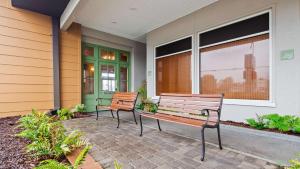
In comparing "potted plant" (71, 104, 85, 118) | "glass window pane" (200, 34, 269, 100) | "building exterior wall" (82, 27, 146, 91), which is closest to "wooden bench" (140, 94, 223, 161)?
"glass window pane" (200, 34, 269, 100)

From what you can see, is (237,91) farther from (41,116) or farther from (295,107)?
(41,116)

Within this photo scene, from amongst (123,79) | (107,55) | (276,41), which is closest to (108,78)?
(123,79)

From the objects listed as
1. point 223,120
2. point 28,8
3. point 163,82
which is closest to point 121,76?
point 163,82

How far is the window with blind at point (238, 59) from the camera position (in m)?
3.55

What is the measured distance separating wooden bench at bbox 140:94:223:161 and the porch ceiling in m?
2.81

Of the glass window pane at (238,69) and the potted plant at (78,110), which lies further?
the potted plant at (78,110)

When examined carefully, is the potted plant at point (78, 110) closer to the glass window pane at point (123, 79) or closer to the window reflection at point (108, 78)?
the window reflection at point (108, 78)

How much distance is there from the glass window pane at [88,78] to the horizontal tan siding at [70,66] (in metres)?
0.45

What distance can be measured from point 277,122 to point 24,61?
21.6ft

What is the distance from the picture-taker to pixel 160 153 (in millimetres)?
2184

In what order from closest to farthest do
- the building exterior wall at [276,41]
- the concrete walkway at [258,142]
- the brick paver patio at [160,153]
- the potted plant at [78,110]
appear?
the brick paver patio at [160,153] < the concrete walkway at [258,142] < the building exterior wall at [276,41] < the potted plant at [78,110]

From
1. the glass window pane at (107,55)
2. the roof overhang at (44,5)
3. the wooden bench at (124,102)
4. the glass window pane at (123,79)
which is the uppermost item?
the roof overhang at (44,5)

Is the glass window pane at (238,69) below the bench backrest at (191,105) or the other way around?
the other way around

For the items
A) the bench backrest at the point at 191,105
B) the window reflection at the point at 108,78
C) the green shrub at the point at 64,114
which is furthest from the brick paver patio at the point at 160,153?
the window reflection at the point at 108,78
